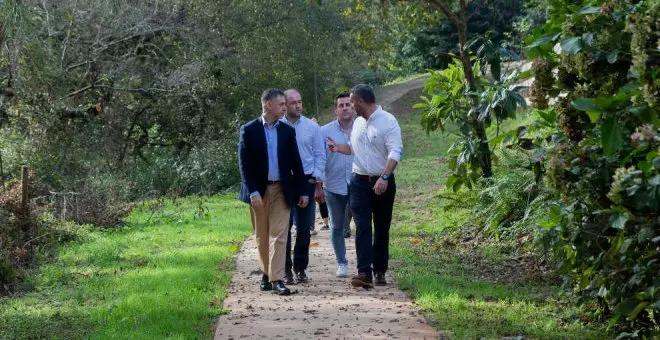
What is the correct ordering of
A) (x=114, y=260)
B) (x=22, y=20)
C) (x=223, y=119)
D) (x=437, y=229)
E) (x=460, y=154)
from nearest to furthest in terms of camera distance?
1. (x=22, y=20)
2. (x=114, y=260)
3. (x=460, y=154)
4. (x=437, y=229)
5. (x=223, y=119)

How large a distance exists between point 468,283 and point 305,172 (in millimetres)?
2129

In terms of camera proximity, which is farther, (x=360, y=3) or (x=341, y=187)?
(x=360, y=3)

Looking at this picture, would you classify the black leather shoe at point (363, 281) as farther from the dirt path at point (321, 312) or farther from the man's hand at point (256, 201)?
the man's hand at point (256, 201)

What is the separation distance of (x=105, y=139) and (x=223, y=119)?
13.0 ft

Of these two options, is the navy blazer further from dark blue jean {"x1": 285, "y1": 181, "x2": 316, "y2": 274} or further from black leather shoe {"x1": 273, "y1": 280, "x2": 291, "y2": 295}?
black leather shoe {"x1": 273, "y1": 280, "x2": 291, "y2": 295}

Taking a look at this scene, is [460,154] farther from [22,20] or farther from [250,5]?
[250,5]

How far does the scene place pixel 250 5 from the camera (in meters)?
30.1

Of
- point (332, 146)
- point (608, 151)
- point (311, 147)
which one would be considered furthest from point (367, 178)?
point (608, 151)

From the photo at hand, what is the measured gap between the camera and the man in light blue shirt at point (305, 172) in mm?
10445

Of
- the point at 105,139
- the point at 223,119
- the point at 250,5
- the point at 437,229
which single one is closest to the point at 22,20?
the point at 437,229

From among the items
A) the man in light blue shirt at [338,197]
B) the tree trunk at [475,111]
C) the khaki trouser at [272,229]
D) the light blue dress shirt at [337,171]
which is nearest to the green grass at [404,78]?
the tree trunk at [475,111]

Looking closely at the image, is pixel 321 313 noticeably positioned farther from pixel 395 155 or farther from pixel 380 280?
pixel 395 155

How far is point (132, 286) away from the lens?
1034 centimetres

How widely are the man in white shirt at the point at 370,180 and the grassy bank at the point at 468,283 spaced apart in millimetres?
450
